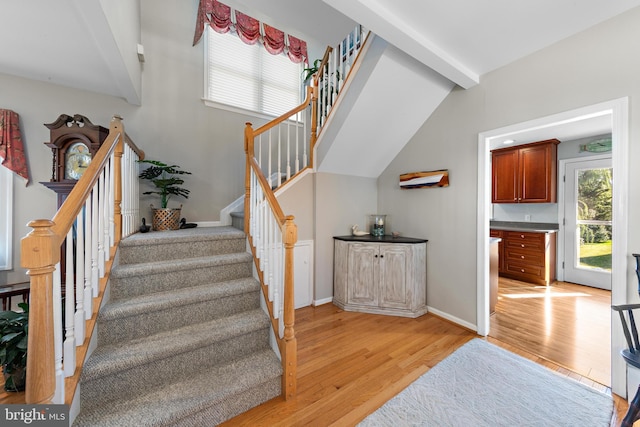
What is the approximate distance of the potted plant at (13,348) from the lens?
1382 millimetres

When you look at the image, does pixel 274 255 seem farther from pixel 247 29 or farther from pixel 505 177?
pixel 505 177

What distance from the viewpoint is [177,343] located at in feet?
5.12

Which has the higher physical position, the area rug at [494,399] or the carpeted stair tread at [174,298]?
the carpeted stair tread at [174,298]

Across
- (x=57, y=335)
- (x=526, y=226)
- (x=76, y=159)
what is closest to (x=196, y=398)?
(x=57, y=335)

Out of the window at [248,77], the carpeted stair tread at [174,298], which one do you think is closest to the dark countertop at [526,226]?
the window at [248,77]

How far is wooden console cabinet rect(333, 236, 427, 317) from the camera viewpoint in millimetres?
2945

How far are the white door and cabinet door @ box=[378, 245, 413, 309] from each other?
332cm

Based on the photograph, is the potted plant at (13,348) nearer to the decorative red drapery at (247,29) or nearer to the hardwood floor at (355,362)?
the hardwood floor at (355,362)

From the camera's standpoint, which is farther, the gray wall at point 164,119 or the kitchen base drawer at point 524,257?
the kitchen base drawer at point 524,257

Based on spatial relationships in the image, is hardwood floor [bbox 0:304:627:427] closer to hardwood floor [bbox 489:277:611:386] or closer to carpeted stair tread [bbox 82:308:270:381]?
hardwood floor [bbox 489:277:611:386]

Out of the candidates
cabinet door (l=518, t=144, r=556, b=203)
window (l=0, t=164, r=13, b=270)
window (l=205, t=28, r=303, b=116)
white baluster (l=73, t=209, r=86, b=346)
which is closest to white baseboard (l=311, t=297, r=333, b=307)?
white baluster (l=73, t=209, r=86, b=346)

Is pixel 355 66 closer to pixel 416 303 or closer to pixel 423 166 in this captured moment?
pixel 423 166

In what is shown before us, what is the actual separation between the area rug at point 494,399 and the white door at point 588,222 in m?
3.17

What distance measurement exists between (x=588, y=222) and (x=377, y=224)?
3533 mm
